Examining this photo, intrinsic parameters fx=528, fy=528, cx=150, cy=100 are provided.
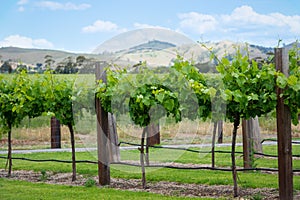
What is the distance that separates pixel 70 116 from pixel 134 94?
1713mm

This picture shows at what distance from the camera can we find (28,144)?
16.9 m

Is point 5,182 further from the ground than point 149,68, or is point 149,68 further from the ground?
point 149,68

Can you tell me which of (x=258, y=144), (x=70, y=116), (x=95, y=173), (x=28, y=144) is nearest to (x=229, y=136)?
(x=258, y=144)

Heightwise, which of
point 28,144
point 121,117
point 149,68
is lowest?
point 28,144

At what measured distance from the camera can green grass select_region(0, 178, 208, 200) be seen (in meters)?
7.14

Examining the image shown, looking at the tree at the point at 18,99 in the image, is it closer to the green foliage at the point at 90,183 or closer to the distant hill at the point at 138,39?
the distant hill at the point at 138,39

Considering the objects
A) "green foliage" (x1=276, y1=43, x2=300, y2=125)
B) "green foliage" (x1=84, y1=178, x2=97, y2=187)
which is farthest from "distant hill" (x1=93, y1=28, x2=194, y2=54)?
"green foliage" (x1=84, y1=178, x2=97, y2=187)

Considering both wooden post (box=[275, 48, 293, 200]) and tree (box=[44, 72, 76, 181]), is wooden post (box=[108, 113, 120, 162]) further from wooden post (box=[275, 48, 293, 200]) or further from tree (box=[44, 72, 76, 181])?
wooden post (box=[275, 48, 293, 200])

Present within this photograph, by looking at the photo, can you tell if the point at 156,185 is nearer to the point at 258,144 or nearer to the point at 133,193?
the point at 133,193

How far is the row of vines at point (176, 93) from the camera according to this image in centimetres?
648

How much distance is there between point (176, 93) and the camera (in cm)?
720

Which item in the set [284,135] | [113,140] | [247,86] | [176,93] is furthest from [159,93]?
[113,140]

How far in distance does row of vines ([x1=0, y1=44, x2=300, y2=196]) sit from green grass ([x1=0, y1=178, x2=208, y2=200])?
2.70 feet

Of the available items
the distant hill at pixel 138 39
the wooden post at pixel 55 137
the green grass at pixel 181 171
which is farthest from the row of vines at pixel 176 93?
the wooden post at pixel 55 137
